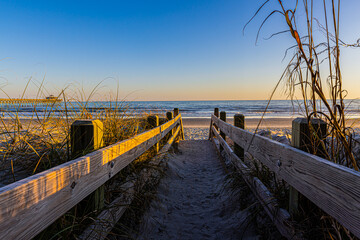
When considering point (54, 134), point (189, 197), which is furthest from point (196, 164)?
point (54, 134)

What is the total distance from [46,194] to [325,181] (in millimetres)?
1484

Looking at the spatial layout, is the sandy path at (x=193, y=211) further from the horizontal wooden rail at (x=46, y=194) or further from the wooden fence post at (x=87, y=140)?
the horizontal wooden rail at (x=46, y=194)

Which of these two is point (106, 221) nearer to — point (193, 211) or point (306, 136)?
point (193, 211)

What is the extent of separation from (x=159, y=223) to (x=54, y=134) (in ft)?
6.95

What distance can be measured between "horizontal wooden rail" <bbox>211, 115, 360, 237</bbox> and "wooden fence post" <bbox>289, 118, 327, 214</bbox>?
0.11 meters

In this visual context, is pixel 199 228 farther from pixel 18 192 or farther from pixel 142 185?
pixel 18 192

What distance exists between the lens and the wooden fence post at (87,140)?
1905mm

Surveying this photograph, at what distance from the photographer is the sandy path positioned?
2.49m

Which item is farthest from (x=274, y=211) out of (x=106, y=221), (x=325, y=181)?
(x=106, y=221)

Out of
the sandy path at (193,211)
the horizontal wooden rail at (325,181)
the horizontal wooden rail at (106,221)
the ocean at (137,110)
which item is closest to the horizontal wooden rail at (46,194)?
the horizontal wooden rail at (106,221)

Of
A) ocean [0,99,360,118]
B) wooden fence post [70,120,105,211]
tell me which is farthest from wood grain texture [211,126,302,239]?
wooden fence post [70,120,105,211]

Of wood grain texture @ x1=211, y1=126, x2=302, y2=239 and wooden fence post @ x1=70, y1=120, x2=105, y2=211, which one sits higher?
wooden fence post @ x1=70, y1=120, x2=105, y2=211

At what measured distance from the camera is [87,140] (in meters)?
1.93

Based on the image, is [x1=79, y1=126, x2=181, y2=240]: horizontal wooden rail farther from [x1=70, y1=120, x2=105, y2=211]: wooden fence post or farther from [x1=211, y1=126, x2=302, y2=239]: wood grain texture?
[x1=211, y1=126, x2=302, y2=239]: wood grain texture
